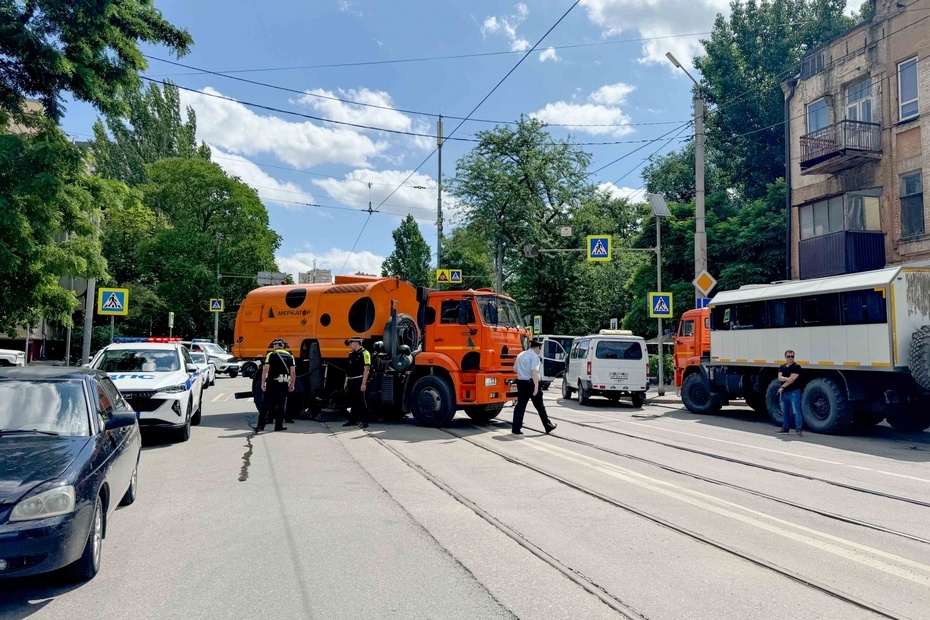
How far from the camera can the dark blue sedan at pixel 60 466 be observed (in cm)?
426

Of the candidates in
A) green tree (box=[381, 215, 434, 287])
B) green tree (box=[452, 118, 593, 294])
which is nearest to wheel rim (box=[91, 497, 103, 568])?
green tree (box=[452, 118, 593, 294])

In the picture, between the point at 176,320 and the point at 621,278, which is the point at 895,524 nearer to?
the point at 621,278

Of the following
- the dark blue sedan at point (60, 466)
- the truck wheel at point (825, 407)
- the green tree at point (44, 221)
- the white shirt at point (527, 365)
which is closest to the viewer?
the dark blue sedan at point (60, 466)

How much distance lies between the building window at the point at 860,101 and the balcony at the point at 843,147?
530mm

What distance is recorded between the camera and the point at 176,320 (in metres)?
51.3

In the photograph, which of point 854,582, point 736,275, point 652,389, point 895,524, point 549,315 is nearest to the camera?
point 854,582

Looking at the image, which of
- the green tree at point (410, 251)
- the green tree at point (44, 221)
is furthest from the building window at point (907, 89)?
the green tree at point (410, 251)

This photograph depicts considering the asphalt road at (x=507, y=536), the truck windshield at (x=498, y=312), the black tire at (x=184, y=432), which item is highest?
the truck windshield at (x=498, y=312)

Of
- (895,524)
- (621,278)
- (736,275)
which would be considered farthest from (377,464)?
(621,278)

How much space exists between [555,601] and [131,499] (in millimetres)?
4830

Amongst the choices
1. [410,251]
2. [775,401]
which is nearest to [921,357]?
[775,401]

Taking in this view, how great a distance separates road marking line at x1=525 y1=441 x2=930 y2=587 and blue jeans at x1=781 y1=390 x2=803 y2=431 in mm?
6325

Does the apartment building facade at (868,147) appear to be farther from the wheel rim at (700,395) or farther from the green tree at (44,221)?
the green tree at (44,221)

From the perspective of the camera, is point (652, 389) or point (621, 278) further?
point (621, 278)
